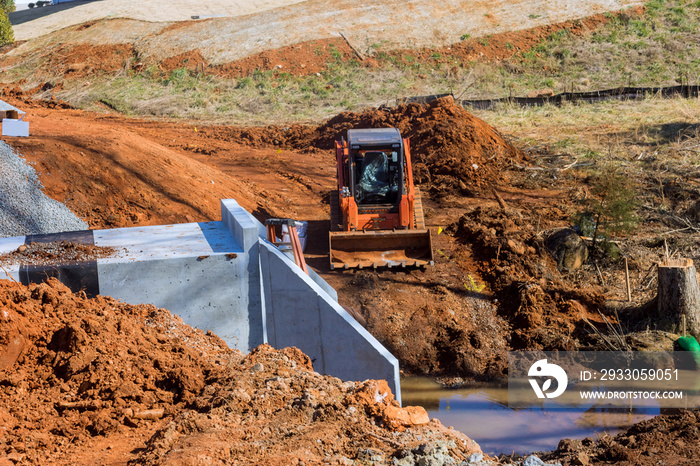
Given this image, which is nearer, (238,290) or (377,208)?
(238,290)

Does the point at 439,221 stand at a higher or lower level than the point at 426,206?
lower

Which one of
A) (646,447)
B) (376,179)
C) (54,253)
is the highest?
(376,179)

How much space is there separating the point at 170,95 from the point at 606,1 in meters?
24.3

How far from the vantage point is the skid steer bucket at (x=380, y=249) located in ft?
37.2

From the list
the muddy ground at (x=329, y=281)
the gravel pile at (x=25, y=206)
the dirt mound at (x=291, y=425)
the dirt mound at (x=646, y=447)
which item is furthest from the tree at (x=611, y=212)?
the gravel pile at (x=25, y=206)

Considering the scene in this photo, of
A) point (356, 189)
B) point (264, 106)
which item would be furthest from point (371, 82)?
point (356, 189)

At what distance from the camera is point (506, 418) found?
8234mm

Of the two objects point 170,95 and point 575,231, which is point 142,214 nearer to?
point 575,231

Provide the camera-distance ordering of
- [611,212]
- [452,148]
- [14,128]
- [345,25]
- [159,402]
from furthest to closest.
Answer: [345,25] → [452,148] → [14,128] → [611,212] → [159,402]

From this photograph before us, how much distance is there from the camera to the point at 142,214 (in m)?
12.0

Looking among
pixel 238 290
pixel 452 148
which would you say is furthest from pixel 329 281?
pixel 452 148

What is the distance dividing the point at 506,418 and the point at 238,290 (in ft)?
13.2

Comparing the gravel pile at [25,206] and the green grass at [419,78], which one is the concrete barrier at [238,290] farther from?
the green grass at [419,78]

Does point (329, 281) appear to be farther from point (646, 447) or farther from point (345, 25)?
point (345, 25)
